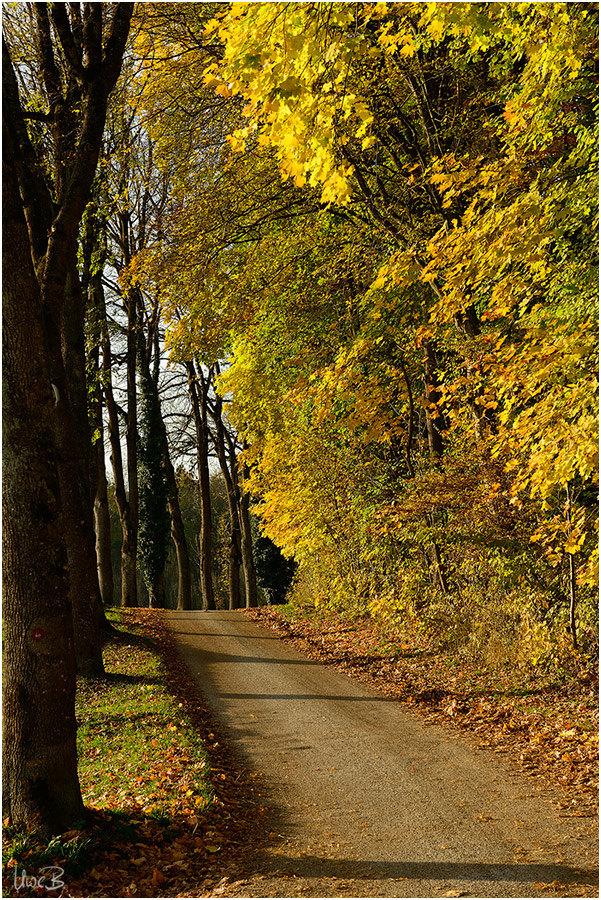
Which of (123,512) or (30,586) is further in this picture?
(123,512)

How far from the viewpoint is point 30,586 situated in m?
5.00

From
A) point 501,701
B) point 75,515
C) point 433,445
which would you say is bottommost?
point 501,701

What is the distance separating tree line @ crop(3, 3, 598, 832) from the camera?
5.02 meters

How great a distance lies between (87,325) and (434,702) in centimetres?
1098

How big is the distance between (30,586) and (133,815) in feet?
6.55

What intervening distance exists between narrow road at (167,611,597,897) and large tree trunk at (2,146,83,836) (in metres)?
1.51

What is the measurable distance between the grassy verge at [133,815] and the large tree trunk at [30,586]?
278 millimetres

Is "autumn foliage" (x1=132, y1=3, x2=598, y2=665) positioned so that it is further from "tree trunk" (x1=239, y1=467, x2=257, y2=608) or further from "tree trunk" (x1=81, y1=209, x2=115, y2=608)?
"tree trunk" (x1=239, y1=467, x2=257, y2=608)

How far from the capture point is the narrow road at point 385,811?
4.44 metres

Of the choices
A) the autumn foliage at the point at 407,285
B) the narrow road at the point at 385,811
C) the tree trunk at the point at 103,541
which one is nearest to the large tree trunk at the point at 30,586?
the narrow road at the point at 385,811

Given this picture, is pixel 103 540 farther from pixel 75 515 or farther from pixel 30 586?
pixel 30 586

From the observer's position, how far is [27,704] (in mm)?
4934

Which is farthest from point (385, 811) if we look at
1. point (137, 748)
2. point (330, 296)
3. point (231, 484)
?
point (231, 484)

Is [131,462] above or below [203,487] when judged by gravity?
above
